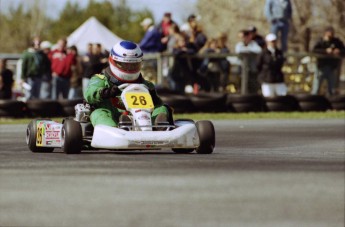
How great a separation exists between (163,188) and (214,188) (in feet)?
1.13

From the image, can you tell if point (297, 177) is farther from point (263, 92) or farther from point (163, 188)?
point (263, 92)

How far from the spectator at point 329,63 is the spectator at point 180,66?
2.52 m

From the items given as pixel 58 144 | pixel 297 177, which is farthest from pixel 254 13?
pixel 297 177

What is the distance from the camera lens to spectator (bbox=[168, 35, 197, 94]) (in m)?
22.7

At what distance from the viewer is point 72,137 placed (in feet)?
36.3

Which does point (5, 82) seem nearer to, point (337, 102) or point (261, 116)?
point (261, 116)

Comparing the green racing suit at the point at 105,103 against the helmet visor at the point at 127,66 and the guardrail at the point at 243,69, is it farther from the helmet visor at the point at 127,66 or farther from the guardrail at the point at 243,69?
the guardrail at the point at 243,69

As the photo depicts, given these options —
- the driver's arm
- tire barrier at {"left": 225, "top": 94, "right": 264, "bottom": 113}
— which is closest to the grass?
tire barrier at {"left": 225, "top": 94, "right": 264, "bottom": 113}

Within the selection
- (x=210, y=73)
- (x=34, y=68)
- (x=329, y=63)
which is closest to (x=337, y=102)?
(x=329, y=63)

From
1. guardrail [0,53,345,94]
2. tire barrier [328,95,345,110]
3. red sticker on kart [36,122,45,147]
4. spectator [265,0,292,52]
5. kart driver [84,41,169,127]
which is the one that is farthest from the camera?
spectator [265,0,292,52]

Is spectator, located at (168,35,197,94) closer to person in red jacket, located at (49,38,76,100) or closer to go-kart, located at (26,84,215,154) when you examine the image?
person in red jacket, located at (49,38,76,100)

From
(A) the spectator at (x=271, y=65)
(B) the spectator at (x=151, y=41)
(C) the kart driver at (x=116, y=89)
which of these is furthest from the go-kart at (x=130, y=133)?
(B) the spectator at (x=151, y=41)

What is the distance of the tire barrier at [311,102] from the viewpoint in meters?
22.0

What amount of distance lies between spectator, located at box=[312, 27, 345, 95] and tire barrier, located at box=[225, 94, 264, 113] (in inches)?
91.8
